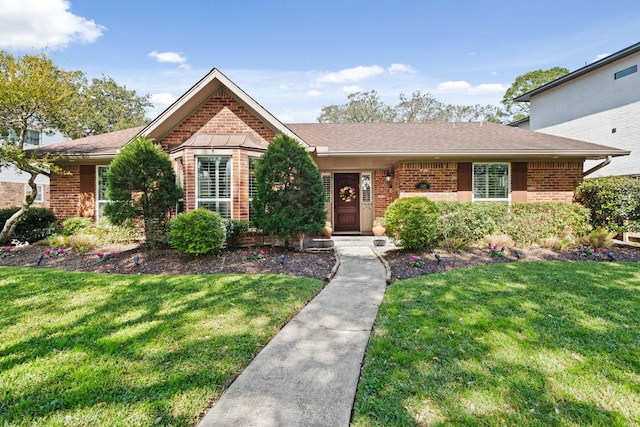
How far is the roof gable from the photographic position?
831 centimetres

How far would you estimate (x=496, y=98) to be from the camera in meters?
37.9

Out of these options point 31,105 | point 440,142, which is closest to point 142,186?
point 31,105

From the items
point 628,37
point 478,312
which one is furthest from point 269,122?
point 628,37

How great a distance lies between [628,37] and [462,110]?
26.9 meters

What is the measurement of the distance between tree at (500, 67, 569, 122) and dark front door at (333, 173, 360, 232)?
28270 millimetres

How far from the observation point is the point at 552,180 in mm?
10336

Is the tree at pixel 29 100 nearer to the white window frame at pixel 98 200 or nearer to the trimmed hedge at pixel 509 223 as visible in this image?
the white window frame at pixel 98 200

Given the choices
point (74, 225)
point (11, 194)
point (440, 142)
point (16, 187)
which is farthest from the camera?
point (16, 187)

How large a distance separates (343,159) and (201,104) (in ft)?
15.7

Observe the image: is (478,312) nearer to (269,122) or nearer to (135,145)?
(269,122)

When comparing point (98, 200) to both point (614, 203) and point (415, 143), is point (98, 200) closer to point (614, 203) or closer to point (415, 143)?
point (415, 143)

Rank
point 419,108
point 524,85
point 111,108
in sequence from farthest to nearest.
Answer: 1. point 419,108
2. point 524,85
3. point 111,108

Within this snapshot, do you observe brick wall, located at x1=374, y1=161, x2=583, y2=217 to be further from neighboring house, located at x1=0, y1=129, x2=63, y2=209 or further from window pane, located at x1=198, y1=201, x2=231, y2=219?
neighboring house, located at x1=0, y1=129, x2=63, y2=209

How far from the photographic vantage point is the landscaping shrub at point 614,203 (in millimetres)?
8414
